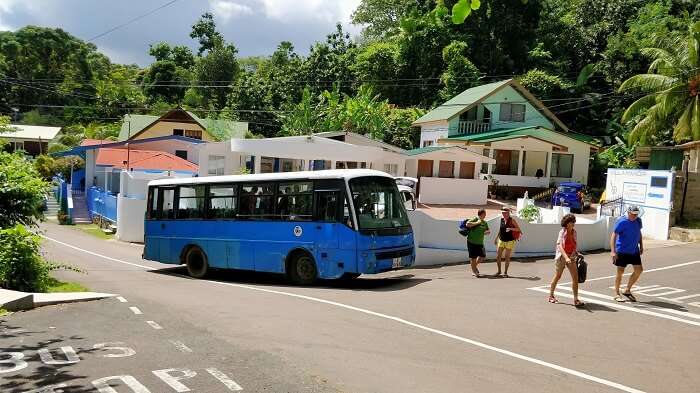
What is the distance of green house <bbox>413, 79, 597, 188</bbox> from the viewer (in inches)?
1506

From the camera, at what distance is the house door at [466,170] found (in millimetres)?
36469

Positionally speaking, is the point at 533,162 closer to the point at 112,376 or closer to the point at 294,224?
the point at 294,224

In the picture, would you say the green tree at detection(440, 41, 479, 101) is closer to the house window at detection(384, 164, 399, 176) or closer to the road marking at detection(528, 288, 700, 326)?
the house window at detection(384, 164, 399, 176)

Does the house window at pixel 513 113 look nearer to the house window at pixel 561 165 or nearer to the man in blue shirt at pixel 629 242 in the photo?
the house window at pixel 561 165

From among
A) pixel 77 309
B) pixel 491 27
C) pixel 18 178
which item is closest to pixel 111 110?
pixel 491 27

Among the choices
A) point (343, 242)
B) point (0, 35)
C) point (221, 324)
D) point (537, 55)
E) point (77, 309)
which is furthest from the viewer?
point (0, 35)

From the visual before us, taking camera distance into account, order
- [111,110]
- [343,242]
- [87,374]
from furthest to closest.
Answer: [111,110] < [343,242] < [87,374]

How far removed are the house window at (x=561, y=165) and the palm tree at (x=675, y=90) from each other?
580 cm

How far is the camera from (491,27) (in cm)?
5728

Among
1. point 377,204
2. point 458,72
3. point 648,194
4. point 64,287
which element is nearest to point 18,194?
point 64,287

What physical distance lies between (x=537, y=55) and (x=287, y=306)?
49358 mm


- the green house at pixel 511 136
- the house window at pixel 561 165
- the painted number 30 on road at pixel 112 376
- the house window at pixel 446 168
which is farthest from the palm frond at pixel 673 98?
the painted number 30 on road at pixel 112 376

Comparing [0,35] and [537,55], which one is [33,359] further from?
[0,35]

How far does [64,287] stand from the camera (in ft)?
44.8
